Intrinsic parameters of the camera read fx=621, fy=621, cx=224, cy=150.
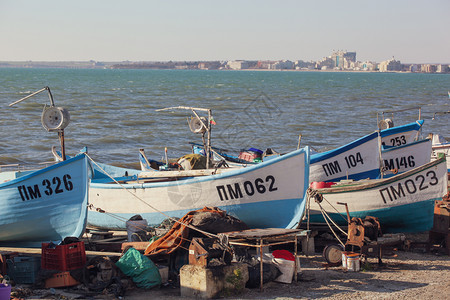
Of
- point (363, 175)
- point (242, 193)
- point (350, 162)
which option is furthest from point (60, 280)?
point (363, 175)

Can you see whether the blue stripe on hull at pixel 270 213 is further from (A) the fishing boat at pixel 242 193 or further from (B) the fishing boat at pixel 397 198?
(B) the fishing boat at pixel 397 198

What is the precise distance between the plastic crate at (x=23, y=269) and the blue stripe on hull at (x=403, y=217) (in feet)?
21.0

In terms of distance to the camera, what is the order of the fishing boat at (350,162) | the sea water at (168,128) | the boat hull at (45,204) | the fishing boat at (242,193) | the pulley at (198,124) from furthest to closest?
the sea water at (168,128)
the pulley at (198,124)
the fishing boat at (350,162)
the fishing boat at (242,193)
the boat hull at (45,204)

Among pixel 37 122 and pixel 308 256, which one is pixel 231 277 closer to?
pixel 308 256

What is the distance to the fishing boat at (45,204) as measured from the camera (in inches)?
489

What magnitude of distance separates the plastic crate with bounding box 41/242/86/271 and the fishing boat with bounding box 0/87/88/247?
219 cm

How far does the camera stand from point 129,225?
12.9 metres

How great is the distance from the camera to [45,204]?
12.6 m

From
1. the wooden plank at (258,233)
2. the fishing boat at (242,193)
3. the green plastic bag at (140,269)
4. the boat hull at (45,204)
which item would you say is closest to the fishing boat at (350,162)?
the fishing boat at (242,193)

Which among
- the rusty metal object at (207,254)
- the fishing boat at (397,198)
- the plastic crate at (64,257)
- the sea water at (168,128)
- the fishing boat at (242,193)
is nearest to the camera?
the rusty metal object at (207,254)

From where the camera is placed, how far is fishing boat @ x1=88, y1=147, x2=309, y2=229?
42.6 ft

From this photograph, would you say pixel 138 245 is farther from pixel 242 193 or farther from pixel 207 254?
pixel 242 193

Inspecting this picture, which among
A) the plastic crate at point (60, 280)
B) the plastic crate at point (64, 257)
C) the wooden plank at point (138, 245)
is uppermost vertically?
the plastic crate at point (64, 257)

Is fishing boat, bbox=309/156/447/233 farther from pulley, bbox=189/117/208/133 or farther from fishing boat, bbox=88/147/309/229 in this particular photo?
pulley, bbox=189/117/208/133
